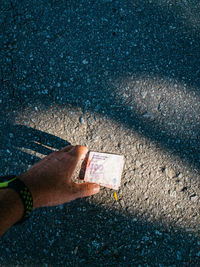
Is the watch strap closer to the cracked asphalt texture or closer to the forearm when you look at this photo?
the forearm

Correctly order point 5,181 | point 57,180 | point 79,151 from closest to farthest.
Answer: point 5,181 < point 57,180 < point 79,151

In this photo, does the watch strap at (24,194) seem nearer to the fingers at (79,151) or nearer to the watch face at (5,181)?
the watch face at (5,181)

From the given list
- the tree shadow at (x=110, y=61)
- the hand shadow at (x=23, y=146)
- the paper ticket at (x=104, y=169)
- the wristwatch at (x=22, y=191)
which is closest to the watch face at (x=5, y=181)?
the wristwatch at (x=22, y=191)

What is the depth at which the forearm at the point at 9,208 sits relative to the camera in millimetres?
1394

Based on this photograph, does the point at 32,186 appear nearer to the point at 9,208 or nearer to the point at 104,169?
the point at 9,208

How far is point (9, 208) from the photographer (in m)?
1.42

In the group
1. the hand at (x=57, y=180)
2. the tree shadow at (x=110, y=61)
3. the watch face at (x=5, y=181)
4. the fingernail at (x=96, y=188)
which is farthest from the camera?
the tree shadow at (x=110, y=61)

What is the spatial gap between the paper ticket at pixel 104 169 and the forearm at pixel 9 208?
566 millimetres

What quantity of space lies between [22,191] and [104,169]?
648mm

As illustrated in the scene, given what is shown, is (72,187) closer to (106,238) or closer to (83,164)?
(83,164)

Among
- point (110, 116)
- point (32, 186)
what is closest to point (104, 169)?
point (110, 116)

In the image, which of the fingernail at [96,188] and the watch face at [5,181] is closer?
the watch face at [5,181]

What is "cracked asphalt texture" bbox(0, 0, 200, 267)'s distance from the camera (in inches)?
71.2

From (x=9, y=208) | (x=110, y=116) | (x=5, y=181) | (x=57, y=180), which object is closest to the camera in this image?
(x=9, y=208)
